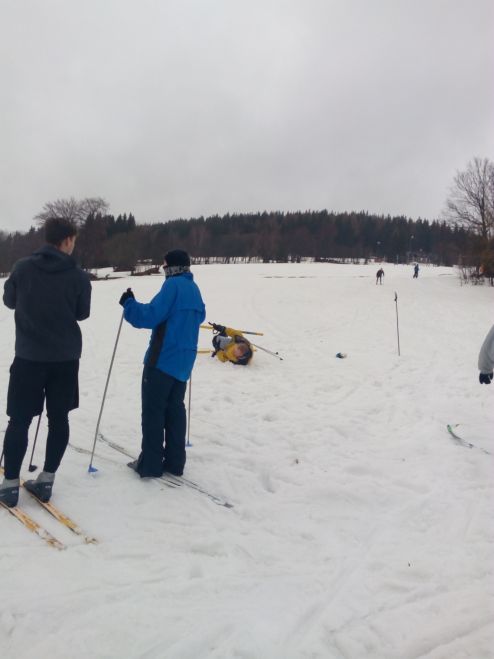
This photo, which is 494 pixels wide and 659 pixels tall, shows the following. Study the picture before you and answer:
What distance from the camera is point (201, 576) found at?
8.93ft

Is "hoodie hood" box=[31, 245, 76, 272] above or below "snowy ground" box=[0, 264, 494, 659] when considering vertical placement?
above

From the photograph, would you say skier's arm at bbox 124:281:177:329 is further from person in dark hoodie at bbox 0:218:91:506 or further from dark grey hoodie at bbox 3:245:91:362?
dark grey hoodie at bbox 3:245:91:362

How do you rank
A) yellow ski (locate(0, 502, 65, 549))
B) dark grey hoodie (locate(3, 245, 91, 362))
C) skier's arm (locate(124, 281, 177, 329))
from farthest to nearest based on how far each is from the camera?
skier's arm (locate(124, 281, 177, 329)) → dark grey hoodie (locate(3, 245, 91, 362)) → yellow ski (locate(0, 502, 65, 549))

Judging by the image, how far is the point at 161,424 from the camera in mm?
3844

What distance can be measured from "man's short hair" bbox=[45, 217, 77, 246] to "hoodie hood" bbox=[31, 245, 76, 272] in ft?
0.23

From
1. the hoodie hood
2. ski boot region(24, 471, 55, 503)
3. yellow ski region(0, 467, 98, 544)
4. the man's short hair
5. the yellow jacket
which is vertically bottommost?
yellow ski region(0, 467, 98, 544)

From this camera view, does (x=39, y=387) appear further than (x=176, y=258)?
No

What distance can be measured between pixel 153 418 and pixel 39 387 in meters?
1.04

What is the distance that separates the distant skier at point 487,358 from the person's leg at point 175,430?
286cm

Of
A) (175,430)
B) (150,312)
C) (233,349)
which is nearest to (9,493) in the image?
(175,430)

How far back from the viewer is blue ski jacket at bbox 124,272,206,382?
374cm

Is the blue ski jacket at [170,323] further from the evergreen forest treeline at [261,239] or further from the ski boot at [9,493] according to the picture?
the evergreen forest treeline at [261,239]

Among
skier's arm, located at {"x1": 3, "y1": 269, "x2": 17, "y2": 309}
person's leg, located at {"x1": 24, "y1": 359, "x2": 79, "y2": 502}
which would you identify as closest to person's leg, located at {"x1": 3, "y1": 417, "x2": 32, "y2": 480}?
person's leg, located at {"x1": 24, "y1": 359, "x2": 79, "y2": 502}

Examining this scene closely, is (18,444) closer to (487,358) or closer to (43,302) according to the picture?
(43,302)
